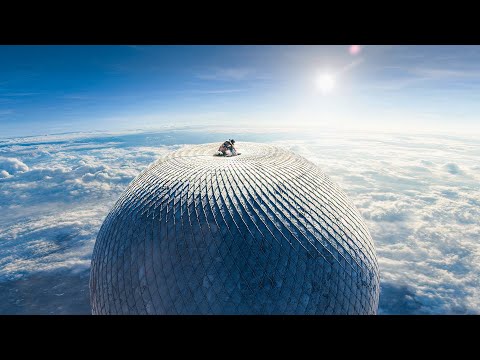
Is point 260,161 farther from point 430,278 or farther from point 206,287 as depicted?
point 430,278

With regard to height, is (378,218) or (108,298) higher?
(108,298)

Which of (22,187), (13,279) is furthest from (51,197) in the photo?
(13,279)

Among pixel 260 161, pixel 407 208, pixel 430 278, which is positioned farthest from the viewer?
pixel 407 208

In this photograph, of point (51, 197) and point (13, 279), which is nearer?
point (13, 279)
